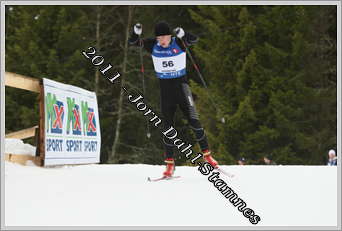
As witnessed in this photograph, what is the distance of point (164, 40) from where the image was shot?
17.2 ft

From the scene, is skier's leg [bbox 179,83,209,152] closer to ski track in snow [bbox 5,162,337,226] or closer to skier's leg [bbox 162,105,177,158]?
skier's leg [bbox 162,105,177,158]

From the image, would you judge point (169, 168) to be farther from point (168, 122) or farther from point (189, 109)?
point (189, 109)

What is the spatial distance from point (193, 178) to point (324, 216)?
2.26 meters

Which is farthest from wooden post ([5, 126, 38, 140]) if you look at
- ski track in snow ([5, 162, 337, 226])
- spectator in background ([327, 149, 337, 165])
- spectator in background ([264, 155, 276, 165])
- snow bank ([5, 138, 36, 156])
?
spectator in background ([264, 155, 276, 165])

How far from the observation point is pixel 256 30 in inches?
724

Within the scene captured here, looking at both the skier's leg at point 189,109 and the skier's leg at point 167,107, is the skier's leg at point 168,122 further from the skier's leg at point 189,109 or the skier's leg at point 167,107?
the skier's leg at point 189,109

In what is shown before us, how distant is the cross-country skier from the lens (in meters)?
5.23

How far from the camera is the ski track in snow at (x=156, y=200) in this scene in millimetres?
3145

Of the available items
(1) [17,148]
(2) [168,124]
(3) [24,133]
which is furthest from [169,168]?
(3) [24,133]

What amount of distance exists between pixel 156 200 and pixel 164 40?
86.3 inches

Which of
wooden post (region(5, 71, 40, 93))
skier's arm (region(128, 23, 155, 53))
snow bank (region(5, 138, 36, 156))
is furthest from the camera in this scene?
snow bank (region(5, 138, 36, 156))

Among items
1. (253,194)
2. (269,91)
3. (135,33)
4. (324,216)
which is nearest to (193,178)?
(253,194)

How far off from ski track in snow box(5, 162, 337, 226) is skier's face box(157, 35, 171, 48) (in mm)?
1659

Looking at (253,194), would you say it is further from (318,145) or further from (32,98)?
(32,98)
